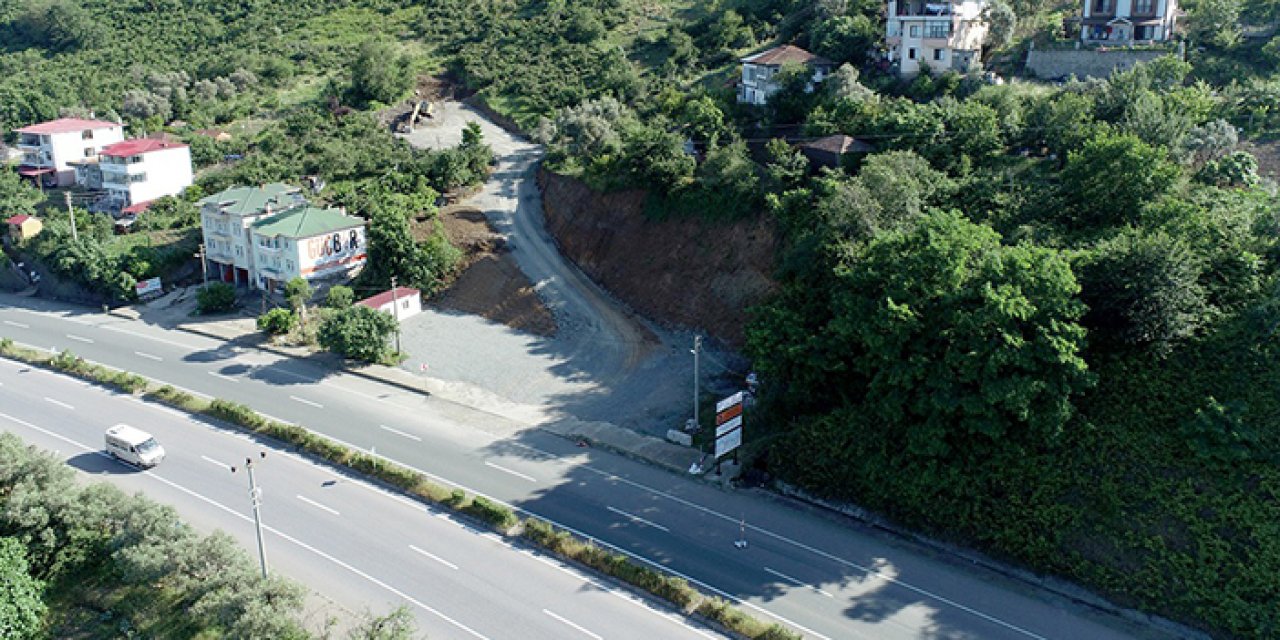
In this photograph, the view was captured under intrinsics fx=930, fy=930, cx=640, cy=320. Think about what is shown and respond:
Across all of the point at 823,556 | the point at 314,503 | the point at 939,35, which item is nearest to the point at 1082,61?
the point at 939,35

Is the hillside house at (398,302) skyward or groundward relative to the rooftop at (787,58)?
groundward

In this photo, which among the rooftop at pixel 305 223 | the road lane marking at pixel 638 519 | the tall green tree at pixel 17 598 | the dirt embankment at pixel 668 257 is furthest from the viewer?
the rooftop at pixel 305 223

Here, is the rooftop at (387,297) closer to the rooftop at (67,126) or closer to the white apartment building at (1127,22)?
the white apartment building at (1127,22)

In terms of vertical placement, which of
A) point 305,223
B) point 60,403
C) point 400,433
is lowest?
point 60,403

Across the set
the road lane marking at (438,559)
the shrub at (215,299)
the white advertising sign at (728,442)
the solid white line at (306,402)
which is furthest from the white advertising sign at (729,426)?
the shrub at (215,299)

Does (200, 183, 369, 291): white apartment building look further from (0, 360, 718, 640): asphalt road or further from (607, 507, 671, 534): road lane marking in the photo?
(607, 507, 671, 534): road lane marking

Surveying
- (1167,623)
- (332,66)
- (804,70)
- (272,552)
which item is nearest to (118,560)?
(272,552)

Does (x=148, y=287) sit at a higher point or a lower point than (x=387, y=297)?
lower

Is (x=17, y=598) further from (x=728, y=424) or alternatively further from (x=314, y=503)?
(x=728, y=424)
